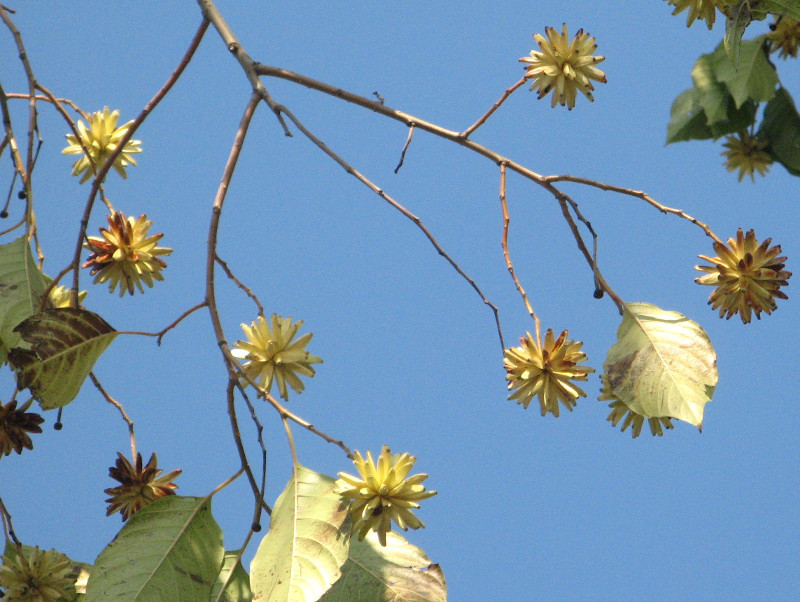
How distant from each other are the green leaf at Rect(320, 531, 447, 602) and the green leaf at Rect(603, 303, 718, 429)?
13 cm

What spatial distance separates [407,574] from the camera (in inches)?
17.3

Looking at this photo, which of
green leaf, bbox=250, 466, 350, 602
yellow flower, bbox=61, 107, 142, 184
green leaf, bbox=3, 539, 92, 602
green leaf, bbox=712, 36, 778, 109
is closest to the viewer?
green leaf, bbox=250, 466, 350, 602

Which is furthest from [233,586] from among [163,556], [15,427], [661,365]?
[661,365]

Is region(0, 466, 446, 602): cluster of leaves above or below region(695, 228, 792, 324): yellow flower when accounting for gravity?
below

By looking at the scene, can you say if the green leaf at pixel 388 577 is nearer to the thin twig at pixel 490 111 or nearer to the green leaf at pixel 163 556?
the green leaf at pixel 163 556

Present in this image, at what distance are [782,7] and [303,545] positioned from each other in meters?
0.37

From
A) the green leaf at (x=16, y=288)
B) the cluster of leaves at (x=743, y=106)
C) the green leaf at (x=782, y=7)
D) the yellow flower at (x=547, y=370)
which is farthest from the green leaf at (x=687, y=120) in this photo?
the green leaf at (x=16, y=288)

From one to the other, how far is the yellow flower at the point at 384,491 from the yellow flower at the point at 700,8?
0.29 metres

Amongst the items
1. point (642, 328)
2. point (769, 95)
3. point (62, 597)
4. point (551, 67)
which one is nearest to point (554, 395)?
point (642, 328)

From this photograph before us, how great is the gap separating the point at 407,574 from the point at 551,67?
10.7 inches

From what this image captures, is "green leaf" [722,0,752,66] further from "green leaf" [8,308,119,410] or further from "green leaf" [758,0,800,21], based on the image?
"green leaf" [8,308,119,410]

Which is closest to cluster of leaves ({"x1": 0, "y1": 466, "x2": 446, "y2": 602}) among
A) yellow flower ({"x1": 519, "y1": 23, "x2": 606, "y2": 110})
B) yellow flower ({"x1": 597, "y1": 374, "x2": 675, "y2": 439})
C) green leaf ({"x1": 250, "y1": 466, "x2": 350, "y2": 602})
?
green leaf ({"x1": 250, "y1": 466, "x2": 350, "y2": 602})

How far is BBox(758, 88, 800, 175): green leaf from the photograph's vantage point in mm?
858

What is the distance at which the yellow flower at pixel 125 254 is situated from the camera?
0.50 metres
